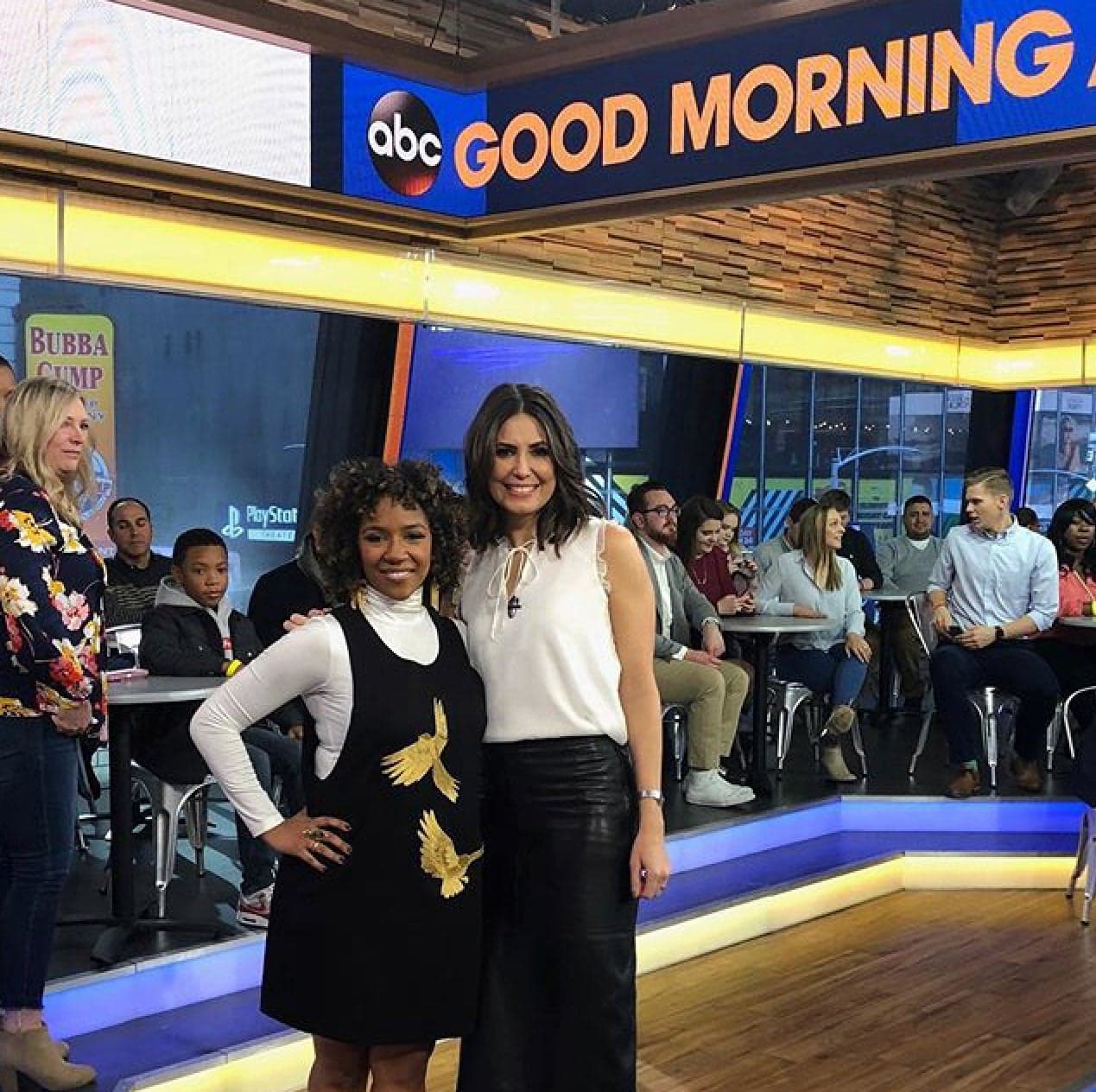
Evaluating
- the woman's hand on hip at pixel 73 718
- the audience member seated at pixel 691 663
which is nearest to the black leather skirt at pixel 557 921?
the woman's hand on hip at pixel 73 718

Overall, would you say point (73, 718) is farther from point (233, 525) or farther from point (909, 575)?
point (909, 575)

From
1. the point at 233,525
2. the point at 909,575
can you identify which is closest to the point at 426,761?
the point at 233,525

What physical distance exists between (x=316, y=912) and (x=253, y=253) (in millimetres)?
3909

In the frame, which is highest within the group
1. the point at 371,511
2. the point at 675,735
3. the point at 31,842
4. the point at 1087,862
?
the point at 371,511

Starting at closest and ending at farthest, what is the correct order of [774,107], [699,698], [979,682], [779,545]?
[774,107] → [699,698] → [979,682] → [779,545]

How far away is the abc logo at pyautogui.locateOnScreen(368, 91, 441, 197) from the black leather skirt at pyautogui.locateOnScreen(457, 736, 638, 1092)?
3669 mm

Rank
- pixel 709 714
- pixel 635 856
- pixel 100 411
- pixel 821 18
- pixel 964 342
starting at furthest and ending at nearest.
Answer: pixel 964 342, pixel 100 411, pixel 709 714, pixel 821 18, pixel 635 856

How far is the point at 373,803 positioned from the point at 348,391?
488 centimetres

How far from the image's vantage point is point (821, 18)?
4.40 meters

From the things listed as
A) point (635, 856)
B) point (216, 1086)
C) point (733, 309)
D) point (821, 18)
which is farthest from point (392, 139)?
point (635, 856)

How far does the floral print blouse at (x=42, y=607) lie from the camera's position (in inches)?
110

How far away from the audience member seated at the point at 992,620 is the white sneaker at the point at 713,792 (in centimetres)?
94

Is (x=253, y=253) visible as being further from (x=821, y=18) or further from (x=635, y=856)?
(x=635, y=856)

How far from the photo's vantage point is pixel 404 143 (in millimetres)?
5332
